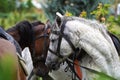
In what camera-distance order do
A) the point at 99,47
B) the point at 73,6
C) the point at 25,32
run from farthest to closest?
the point at 73,6
the point at 25,32
the point at 99,47

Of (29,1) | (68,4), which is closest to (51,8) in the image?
(68,4)

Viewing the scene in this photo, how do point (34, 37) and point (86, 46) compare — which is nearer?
point (86, 46)

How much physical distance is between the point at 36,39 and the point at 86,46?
1.73 meters

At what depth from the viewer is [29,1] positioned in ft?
65.2

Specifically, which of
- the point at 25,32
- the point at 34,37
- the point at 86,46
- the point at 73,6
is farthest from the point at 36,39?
the point at 73,6

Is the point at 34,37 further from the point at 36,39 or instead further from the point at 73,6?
the point at 73,6

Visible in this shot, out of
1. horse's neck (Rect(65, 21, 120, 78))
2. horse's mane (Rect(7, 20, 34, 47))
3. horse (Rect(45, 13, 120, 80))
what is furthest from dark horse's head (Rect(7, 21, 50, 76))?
horse's neck (Rect(65, 21, 120, 78))

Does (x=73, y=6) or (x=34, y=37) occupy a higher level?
(x=34, y=37)

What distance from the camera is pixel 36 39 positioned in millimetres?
5582

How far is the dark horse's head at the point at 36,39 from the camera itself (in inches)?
210

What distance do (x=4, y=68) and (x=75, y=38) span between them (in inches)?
133

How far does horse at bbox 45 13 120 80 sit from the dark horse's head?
80 cm

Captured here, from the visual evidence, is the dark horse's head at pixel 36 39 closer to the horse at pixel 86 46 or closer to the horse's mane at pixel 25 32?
the horse's mane at pixel 25 32

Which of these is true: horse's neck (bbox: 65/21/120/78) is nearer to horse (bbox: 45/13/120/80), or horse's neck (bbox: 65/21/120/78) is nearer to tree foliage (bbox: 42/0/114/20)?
horse (bbox: 45/13/120/80)
